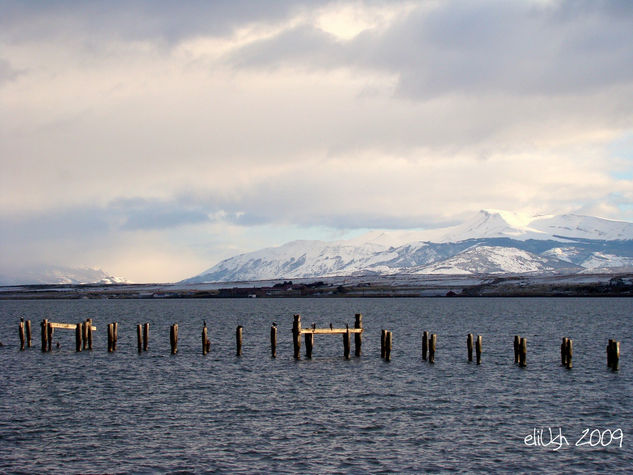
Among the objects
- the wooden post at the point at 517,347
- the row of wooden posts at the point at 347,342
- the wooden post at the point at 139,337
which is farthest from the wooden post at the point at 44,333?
the wooden post at the point at 517,347

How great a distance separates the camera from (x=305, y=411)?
3856cm

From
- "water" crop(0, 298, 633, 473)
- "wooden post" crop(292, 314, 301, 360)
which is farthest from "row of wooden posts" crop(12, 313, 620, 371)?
"water" crop(0, 298, 633, 473)

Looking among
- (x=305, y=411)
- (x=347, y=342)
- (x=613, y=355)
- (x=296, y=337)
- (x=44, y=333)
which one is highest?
(x=44, y=333)

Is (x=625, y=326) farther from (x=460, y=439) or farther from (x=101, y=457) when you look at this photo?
(x=101, y=457)

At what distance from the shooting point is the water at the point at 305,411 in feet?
96.5

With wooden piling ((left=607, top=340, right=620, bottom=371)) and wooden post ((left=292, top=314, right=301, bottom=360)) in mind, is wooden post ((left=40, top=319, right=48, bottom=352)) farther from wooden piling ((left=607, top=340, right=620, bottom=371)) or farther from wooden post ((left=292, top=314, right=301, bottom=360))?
wooden piling ((left=607, top=340, right=620, bottom=371))

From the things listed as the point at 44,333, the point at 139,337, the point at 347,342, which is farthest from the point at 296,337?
the point at 44,333

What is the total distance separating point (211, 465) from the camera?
28609mm

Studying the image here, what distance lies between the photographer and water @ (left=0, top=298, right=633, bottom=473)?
2941 centimetres

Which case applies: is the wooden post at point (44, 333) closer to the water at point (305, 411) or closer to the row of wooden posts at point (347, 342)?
the row of wooden posts at point (347, 342)

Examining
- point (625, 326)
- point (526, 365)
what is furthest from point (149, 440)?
point (625, 326)

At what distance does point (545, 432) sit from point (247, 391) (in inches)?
688

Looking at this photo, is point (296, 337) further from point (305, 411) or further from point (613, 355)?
point (613, 355)

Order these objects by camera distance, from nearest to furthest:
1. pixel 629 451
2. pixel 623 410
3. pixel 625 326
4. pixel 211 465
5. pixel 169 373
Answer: pixel 211 465 → pixel 629 451 → pixel 623 410 → pixel 169 373 → pixel 625 326
